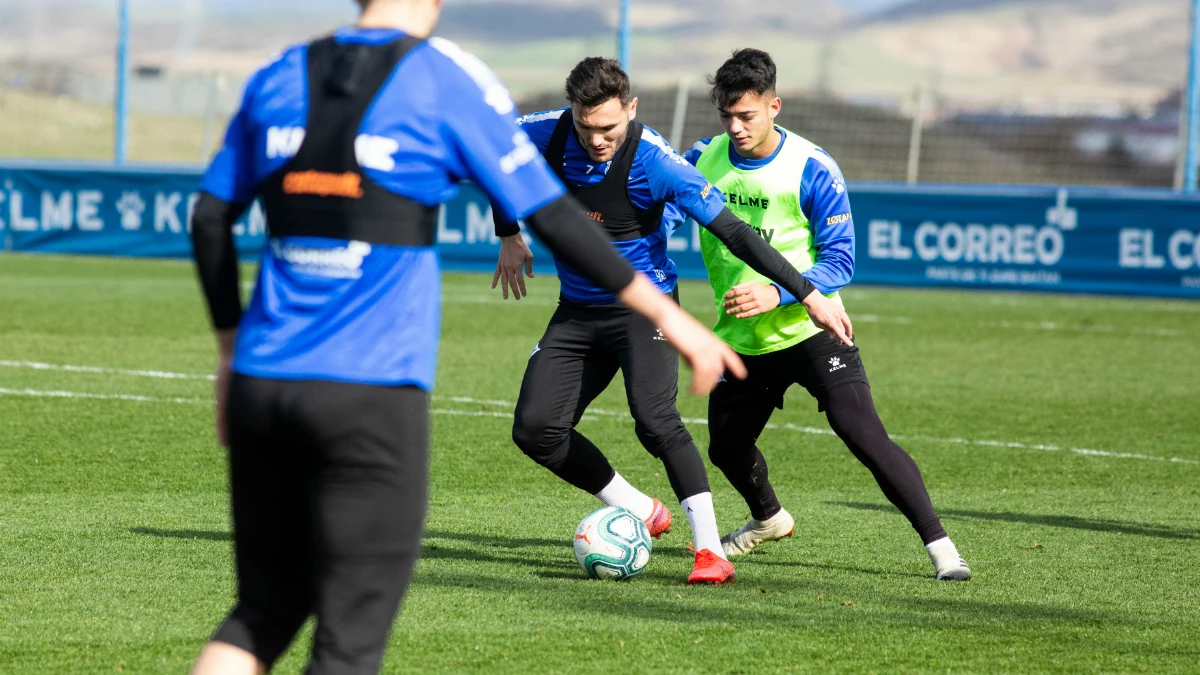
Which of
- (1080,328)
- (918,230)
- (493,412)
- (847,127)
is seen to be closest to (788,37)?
(847,127)

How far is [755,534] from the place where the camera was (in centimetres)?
617

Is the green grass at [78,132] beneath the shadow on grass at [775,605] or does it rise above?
beneath

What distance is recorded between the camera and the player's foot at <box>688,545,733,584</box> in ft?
18.0

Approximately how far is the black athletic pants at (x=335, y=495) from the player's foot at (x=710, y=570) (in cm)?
278

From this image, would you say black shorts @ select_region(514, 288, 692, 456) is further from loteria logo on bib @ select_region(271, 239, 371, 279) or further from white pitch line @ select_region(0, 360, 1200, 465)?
white pitch line @ select_region(0, 360, 1200, 465)

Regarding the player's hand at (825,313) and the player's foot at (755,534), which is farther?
the player's foot at (755,534)

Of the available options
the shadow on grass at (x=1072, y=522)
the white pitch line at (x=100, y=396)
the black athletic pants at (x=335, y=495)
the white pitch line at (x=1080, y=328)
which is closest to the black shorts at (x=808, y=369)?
the shadow on grass at (x=1072, y=522)

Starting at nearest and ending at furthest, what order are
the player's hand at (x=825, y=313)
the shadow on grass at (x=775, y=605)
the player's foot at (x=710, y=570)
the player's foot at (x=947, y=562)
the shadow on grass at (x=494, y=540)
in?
the shadow on grass at (x=775, y=605)
the player's hand at (x=825, y=313)
the player's foot at (x=710, y=570)
the player's foot at (x=947, y=562)
the shadow on grass at (x=494, y=540)

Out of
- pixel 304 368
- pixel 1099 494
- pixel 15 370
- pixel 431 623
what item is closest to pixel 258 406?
pixel 304 368

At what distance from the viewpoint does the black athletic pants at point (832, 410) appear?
224 inches

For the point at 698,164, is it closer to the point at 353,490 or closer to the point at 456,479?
the point at 456,479

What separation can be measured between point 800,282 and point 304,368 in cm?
270

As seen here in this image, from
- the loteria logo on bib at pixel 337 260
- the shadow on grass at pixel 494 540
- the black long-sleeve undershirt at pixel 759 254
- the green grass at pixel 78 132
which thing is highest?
the loteria logo on bib at pixel 337 260

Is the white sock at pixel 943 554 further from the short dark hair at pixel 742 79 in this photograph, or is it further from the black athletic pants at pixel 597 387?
the short dark hair at pixel 742 79
